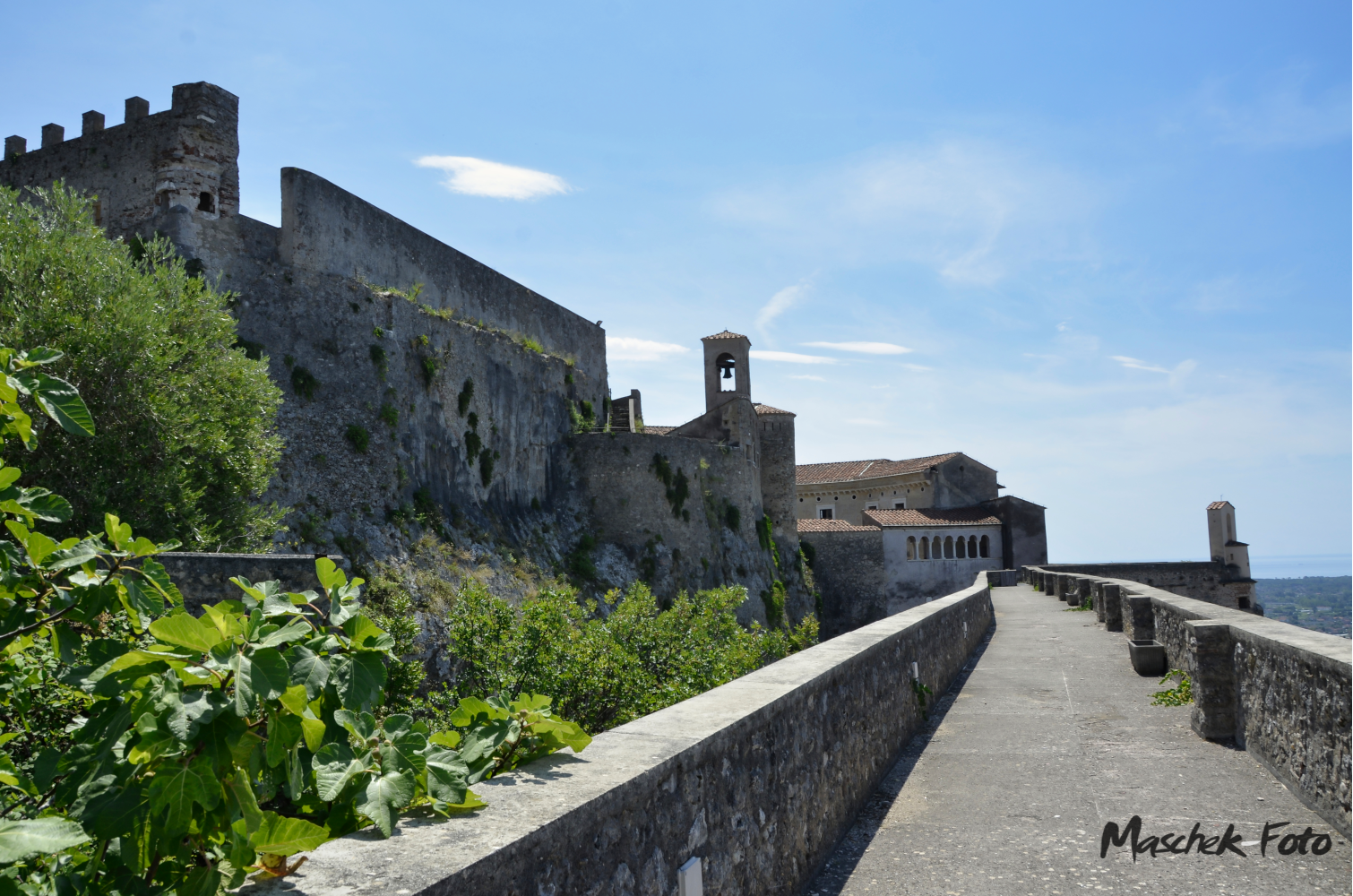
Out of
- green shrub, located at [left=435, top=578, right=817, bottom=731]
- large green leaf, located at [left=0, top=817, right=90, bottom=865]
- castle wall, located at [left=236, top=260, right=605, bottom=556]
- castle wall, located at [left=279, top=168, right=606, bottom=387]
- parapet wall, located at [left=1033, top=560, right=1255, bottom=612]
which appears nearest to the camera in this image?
large green leaf, located at [left=0, top=817, right=90, bottom=865]

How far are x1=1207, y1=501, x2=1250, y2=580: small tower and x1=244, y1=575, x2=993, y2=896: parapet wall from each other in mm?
47665

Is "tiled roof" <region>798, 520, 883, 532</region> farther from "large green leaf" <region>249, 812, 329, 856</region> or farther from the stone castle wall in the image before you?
"large green leaf" <region>249, 812, 329, 856</region>

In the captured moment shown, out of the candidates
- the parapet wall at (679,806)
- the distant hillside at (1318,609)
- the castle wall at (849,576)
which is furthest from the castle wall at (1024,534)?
the parapet wall at (679,806)

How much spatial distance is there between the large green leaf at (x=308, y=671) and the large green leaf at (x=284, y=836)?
11.6 inches

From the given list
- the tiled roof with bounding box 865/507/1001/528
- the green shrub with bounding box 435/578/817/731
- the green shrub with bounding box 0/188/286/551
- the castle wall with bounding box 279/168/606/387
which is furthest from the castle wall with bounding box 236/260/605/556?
the tiled roof with bounding box 865/507/1001/528

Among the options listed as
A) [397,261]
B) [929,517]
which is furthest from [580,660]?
[929,517]

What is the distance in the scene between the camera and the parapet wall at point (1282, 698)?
4.37m

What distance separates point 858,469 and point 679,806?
55022mm

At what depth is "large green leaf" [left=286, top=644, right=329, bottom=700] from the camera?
215cm

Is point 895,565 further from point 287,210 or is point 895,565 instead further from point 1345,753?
point 1345,753

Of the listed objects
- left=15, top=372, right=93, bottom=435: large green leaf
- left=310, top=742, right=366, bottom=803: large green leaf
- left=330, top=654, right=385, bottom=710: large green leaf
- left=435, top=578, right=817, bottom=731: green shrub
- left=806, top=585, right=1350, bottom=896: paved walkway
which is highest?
left=15, top=372, right=93, bottom=435: large green leaf

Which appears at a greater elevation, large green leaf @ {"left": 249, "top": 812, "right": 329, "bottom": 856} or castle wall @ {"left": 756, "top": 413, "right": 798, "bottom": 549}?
castle wall @ {"left": 756, "top": 413, "right": 798, "bottom": 549}

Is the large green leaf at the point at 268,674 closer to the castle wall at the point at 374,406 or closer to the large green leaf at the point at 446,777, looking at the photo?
the large green leaf at the point at 446,777

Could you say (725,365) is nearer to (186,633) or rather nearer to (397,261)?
(397,261)
